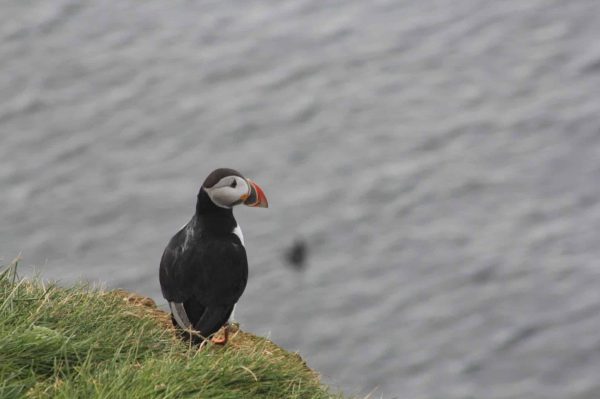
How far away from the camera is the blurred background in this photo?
19594mm

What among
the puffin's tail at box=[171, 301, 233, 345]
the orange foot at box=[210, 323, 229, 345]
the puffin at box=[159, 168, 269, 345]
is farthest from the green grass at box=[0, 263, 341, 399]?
the orange foot at box=[210, 323, 229, 345]

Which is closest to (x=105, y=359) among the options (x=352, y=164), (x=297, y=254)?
(x=297, y=254)

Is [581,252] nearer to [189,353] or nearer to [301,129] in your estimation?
[301,129]

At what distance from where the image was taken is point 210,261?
30.3ft

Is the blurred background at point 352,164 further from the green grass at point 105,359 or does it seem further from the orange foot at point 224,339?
the green grass at point 105,359

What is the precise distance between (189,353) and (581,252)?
13.3 meters

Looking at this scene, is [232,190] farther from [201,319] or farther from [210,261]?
[201,319]

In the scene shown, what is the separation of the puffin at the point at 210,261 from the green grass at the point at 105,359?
44cm

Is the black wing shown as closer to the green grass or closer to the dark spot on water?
the green grass

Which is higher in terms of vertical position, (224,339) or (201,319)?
(224,339)

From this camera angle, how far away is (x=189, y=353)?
26.7 ft

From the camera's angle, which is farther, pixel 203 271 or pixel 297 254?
pixel 297 254

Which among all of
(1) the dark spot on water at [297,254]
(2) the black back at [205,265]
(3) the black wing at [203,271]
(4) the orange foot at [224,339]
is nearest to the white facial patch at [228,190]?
(2) the black back at [205,265]

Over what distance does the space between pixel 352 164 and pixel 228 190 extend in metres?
14.0
